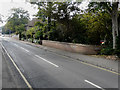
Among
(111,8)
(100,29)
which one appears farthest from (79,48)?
(111,8)

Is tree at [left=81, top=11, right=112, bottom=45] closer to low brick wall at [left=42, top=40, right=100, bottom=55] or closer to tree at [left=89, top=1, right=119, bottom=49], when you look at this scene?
low brick wall at [left=42, top=40, right=100, bottom=55]

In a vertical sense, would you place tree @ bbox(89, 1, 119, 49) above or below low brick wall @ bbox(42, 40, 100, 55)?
above

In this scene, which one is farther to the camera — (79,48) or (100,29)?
(100,29)

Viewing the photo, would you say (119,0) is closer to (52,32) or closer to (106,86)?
(106,86)

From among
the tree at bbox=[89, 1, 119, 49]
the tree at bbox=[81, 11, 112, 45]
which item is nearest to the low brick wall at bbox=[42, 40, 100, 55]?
the tree at bbox=[81, 11, 112, 45]

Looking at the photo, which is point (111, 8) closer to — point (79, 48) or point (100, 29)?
point (100, 29)

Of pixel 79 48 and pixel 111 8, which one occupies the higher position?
pixel 111 8

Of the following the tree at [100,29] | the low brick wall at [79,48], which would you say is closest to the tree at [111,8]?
the tree at [100,29]

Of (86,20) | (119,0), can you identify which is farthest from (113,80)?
(86,20)

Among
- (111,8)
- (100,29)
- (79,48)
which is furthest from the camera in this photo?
(100,29)

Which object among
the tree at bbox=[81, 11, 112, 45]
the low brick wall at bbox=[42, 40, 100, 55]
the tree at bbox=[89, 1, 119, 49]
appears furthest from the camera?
the tree at bbox=[81, 11, 112, 45]

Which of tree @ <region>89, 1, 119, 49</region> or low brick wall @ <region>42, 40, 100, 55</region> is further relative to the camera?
low brick wall @ <region>42, 40, 100, 55</region>

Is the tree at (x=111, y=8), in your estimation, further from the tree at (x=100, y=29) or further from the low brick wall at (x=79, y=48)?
the low brick wall at (x=79, y=48)

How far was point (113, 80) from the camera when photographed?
8.11m
